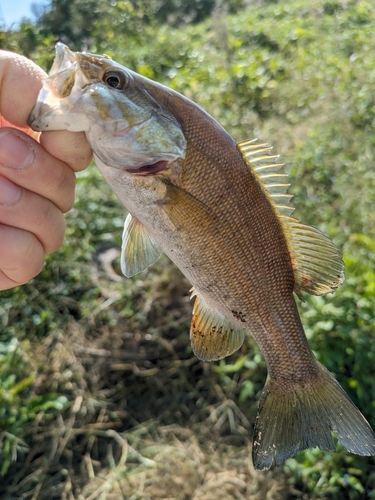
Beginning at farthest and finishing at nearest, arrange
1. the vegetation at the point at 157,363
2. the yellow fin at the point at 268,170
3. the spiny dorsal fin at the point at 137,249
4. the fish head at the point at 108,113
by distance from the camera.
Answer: the vegetation at the point at 157,363 < the spiny dorsal fin at the point at 137,249 < the yellow fin at the point at 268,170 < the fish head at the point at 108,113

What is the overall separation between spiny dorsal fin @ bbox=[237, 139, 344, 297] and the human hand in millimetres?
538

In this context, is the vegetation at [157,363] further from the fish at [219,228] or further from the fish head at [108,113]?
the fish head at [108,113]

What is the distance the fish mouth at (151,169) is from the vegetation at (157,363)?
168 centimetres

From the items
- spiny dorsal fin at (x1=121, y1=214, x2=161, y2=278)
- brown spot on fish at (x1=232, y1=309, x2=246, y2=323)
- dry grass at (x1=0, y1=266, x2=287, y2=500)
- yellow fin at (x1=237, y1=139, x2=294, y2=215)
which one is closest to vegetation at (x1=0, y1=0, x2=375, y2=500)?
dry grass at (x1=0, y1=266, x2=287, y2=500)

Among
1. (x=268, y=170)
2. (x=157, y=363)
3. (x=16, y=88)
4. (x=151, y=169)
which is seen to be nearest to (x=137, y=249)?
(x=151, y=169)

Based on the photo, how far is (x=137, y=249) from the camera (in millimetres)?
1401

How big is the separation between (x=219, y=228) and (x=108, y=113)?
1.58 ft

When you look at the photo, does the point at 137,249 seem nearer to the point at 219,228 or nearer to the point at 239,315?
the point at 219,228

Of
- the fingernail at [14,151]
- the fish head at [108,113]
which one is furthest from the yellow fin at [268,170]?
the fingernail at [14,151]

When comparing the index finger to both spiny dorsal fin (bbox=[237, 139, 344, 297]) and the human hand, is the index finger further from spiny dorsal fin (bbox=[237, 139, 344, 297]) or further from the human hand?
spiny dorsal fin (bbox=[237, 139, 344, 297])

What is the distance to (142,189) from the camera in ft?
4.10

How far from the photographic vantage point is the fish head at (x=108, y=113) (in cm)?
116

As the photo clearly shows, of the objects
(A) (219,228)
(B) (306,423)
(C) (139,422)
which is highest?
(A) (219,228)

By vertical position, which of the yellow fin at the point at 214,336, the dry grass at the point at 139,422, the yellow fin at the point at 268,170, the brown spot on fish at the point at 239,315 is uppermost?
the yellow fin at the point at 268,170
